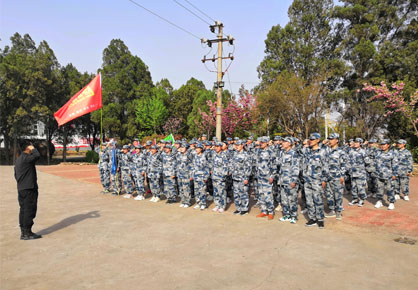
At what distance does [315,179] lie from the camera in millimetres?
6840

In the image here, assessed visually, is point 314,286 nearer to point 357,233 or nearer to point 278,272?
point 278,272

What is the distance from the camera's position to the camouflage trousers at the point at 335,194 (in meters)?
7.48

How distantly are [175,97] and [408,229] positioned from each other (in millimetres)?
33410

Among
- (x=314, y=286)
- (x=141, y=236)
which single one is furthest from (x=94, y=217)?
(x=314, y=286)

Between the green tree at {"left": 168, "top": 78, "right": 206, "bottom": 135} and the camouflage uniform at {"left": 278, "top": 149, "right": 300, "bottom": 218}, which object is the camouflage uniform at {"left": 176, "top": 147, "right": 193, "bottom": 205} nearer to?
the camouflage uniform at {"left": 278, "top": 149, "right": 300, "bottom": 218}

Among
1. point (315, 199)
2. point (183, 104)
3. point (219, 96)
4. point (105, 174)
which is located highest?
point (183, 104)

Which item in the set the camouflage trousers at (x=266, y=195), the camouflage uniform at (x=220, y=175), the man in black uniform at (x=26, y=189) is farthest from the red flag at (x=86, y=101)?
the camouflage trousers at (x=266, y=195)

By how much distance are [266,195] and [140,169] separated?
440cm

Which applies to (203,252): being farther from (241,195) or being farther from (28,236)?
(28,236)

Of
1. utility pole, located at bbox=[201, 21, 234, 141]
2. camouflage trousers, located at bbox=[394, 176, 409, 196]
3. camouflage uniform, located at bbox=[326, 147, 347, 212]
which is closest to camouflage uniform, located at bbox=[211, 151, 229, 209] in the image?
camouflage uniform, located at bbox=[326, 147, 347, 212]

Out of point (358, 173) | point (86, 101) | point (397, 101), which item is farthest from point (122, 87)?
point (358, 173)

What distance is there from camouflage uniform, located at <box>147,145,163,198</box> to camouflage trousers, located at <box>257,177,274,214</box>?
341 cm

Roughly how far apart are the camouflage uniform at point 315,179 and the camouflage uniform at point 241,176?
5.10ft

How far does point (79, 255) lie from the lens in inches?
206
